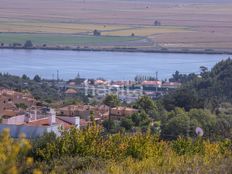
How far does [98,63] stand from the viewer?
41.9m

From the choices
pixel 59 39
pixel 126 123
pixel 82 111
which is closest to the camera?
pixel 126 123

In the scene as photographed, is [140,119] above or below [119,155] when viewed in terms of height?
below

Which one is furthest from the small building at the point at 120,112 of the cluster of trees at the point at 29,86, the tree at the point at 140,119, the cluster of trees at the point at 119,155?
the cluster of trees at the point at 29,86

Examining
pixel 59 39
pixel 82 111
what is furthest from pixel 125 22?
pixel 82 111

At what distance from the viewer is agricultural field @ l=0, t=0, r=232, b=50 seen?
2015 inches

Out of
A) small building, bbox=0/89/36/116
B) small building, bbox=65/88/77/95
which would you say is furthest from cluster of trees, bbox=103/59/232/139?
small building, bbox=65/88/77/95

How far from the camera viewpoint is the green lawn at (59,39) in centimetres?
5034

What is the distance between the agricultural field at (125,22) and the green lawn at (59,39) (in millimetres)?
73

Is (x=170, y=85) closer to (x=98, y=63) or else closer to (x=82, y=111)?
(x=98, y=63)

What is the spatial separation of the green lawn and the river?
2.16 m

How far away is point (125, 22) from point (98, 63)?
2000cm

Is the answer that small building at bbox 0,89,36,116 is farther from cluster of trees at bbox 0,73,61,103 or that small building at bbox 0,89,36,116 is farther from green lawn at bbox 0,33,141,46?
green lawn at bbox 0,33,141,46

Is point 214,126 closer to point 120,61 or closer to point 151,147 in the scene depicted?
point 151,147

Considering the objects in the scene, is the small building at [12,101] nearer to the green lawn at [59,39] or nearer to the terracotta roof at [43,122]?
the terracotta roof at [43,122]
